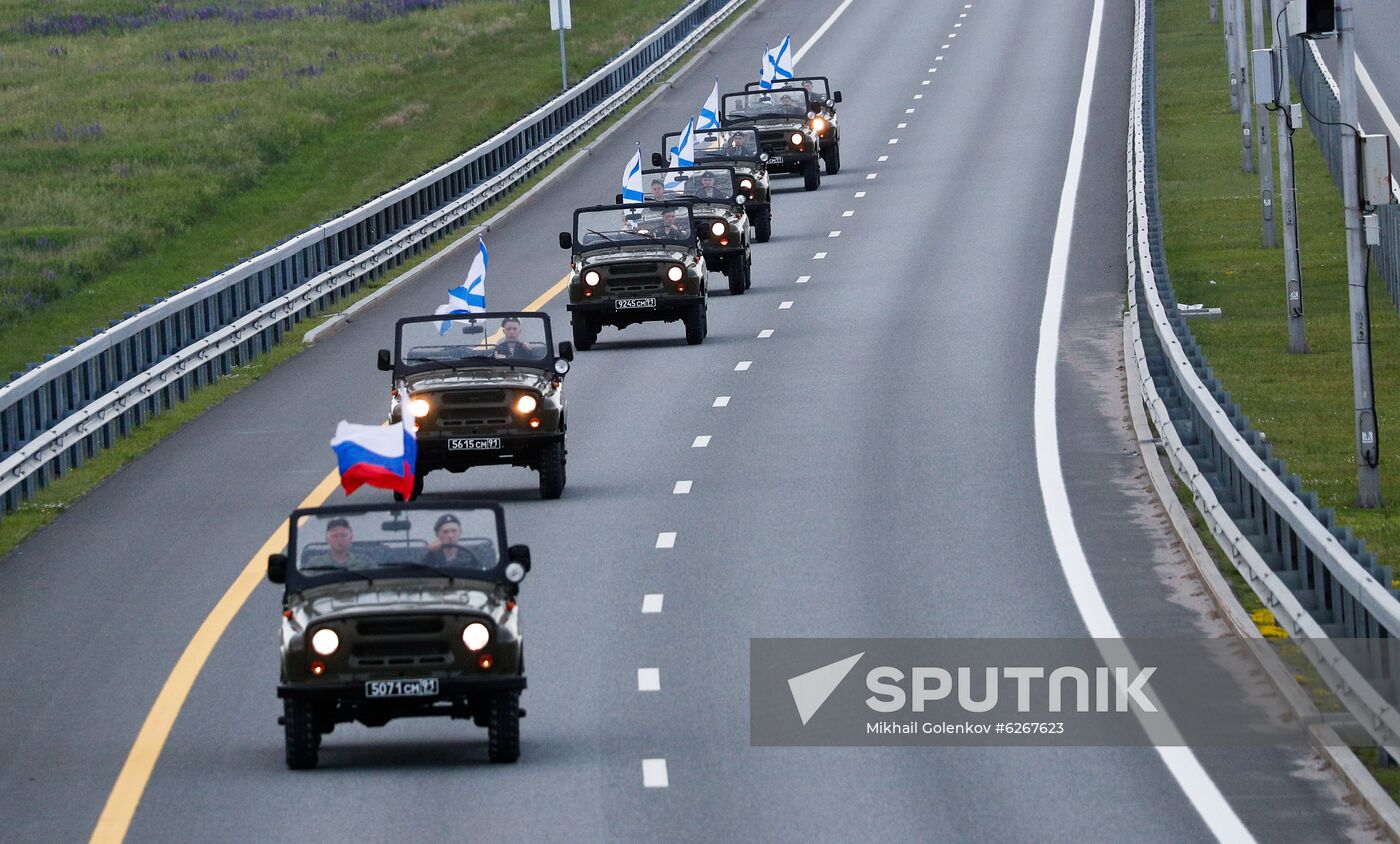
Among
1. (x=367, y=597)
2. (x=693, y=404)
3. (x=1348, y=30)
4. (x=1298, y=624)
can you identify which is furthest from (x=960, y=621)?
(x=693, y=404)

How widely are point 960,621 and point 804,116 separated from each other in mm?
35844

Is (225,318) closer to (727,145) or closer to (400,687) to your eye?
(727,145)

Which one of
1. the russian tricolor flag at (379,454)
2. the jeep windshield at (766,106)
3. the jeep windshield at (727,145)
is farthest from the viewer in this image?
the jeep windshield at (766,106)

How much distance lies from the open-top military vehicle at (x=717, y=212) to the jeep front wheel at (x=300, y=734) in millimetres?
23710

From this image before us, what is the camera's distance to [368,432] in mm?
16594

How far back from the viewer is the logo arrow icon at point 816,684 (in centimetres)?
1619

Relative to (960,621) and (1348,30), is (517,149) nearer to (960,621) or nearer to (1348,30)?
(1348,30)

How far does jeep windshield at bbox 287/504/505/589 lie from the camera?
15227mm

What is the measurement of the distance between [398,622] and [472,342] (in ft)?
34.8

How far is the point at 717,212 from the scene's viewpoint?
1553 inches

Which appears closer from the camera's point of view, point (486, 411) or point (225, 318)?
point (486, 411)

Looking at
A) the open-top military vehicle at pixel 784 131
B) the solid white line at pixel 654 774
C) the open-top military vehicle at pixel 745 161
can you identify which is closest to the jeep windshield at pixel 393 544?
the solid white line at pixel 654 774

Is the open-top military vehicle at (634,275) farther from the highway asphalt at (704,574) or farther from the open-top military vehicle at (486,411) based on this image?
the open-top military vehicle at (486,411)

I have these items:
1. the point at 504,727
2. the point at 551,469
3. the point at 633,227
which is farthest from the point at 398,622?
the point at 633,227
